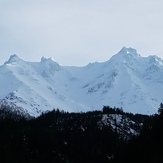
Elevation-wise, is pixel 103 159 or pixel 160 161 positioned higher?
pixel 103 159

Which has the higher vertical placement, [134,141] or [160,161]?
[134,141]

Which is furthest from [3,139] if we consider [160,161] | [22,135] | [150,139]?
[160,161]

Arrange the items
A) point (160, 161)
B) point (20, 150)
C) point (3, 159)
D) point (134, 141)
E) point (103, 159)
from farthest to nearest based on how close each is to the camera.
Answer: point (103, 159) < point (20, 150) < point (3, 159) < point (134, 141) < point (160, 161)

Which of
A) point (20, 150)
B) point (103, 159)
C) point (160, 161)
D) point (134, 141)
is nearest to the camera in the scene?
point (160, 161)

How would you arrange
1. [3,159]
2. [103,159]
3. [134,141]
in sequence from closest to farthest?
[134,141] < [3,159] < [103,159]

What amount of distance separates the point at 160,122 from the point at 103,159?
2660 inches

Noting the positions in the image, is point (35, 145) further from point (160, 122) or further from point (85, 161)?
point (160, 122)

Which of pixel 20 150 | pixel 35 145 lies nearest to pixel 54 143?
pixel 35 145

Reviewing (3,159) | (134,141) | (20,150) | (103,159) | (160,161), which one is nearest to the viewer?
(160,161)

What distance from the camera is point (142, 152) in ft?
389

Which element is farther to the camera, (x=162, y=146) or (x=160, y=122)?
(x=160, y=122)

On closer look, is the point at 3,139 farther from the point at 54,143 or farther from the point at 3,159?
the point at 3,159

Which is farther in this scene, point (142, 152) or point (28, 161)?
point (28, 161)

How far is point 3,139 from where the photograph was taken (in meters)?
188
